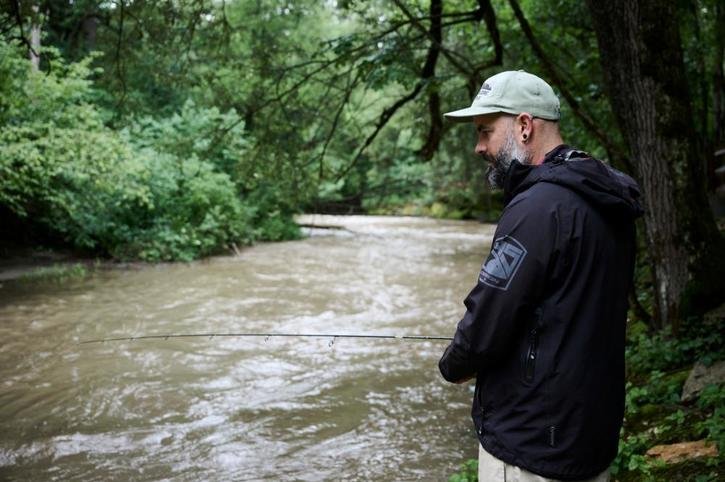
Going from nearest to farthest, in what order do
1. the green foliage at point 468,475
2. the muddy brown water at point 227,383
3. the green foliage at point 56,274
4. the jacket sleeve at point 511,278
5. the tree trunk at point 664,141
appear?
the jacket sleeve at point 511,278 < the green foliage at point 468,475 < the tree trunk at point 664,141 < the muddy brown water at point 227,383 < the green foliage at point 56,274

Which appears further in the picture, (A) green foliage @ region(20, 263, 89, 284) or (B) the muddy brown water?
(A) green foliage @ region(20, 263, 89, 284)

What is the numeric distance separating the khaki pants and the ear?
101 centimetres

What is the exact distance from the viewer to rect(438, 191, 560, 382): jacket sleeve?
1.76 meters

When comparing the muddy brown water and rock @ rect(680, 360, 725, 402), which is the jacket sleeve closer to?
rock @ rect(680, 360, 725, 402)

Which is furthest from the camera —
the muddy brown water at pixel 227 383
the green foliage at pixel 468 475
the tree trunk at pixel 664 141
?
the muddy brown water at pixel 227 383

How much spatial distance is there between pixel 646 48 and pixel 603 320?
356 centimetres

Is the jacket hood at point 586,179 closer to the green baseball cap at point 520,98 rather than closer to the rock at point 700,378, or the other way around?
the green baseball cap at point 520,98

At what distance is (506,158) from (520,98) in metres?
0.19

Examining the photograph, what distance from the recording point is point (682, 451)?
354 cm

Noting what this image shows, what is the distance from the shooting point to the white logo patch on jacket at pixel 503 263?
1779 mm

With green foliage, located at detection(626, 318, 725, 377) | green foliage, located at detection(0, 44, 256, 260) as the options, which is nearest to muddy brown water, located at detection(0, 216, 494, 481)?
green foliage, located at detection(626, 318, 725, 377)

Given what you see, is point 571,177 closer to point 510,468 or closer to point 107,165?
point 510,468

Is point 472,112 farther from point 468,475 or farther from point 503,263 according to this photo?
point 468,475

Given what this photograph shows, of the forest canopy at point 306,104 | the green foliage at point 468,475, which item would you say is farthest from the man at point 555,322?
the forest canopy at point 306,104
